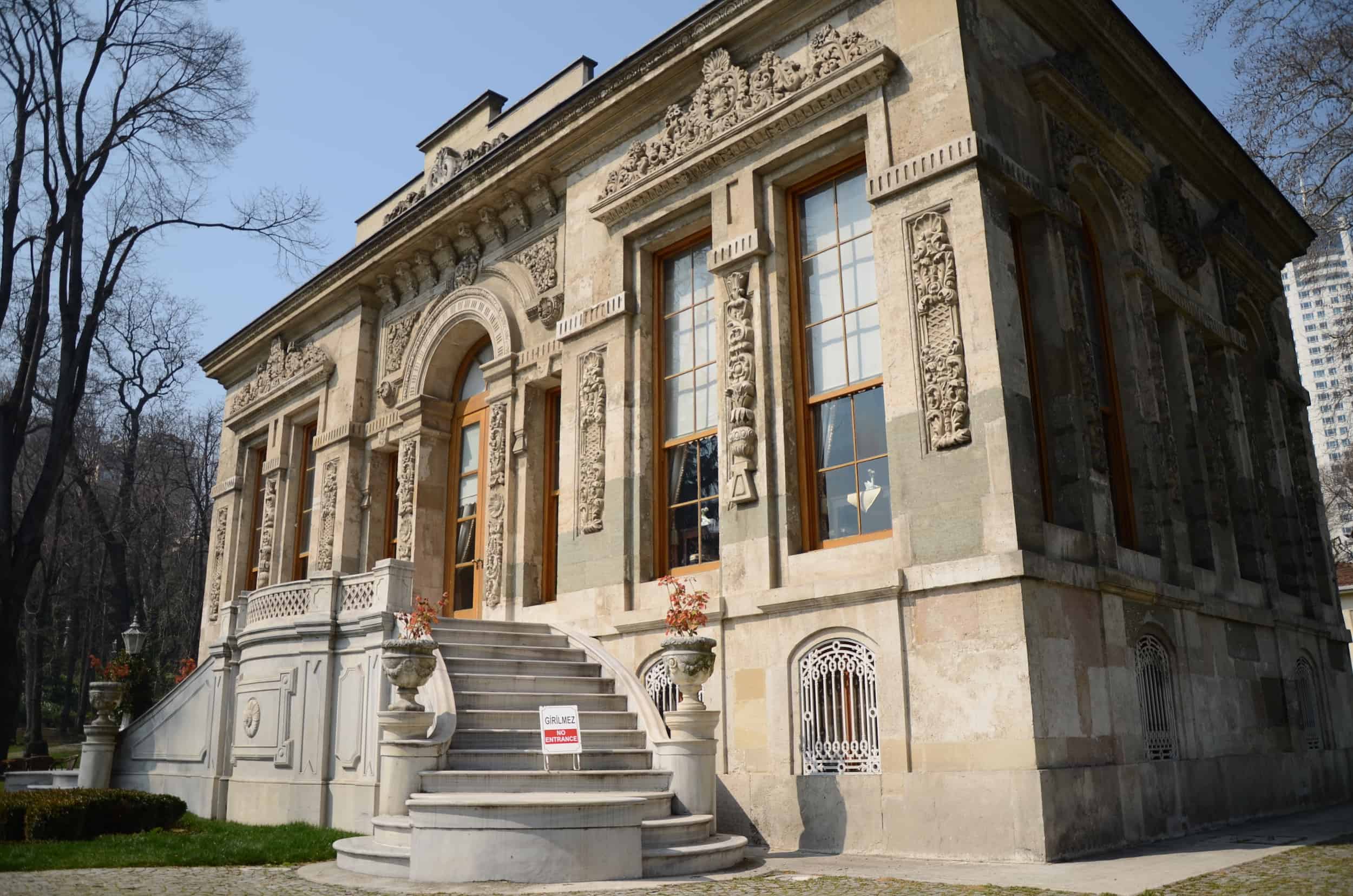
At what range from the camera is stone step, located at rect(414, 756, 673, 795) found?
899cm

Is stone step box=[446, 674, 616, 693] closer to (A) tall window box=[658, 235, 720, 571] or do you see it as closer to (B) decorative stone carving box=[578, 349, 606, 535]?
(A) tall window box=[658, 235, 720, 571]

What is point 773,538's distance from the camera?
10875 millimetres

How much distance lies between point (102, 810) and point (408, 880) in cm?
497

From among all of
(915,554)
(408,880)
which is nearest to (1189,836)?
(915,554)

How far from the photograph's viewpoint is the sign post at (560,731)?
920 centimetres

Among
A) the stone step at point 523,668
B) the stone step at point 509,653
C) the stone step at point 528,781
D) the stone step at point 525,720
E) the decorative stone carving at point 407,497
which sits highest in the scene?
the decorative stone carving at point 407,497

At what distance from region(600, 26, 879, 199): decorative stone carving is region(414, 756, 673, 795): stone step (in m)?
7.38

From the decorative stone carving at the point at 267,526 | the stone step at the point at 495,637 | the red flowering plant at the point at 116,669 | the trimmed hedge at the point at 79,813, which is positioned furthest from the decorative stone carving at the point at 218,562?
the stone step at the point at 495,637

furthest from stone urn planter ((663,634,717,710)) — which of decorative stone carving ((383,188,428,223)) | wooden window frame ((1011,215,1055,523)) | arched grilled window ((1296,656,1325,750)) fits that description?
decorative stone carving ((383,188,428,223))

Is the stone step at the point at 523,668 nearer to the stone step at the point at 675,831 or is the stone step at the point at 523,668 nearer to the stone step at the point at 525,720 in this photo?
the stone step at the point at 525,720

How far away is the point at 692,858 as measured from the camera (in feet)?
27.1

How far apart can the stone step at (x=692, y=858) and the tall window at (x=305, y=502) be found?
1294 cm

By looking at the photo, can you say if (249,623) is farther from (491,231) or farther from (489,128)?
(489,128)

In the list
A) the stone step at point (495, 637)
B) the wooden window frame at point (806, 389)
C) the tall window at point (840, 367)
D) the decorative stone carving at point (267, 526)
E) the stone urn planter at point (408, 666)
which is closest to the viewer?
the stone urn planter at point (408, 666)
